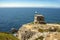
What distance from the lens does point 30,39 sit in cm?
2700

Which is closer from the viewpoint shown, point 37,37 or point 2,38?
point 2,38

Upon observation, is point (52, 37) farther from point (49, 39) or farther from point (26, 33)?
point (26, 33)

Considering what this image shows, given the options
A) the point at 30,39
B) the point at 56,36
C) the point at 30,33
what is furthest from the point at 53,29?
the point at 56,36

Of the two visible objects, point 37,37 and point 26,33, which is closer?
point 37,37

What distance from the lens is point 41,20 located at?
51688mm

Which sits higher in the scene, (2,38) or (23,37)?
(2,38)

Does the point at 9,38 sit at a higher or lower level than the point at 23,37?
higher

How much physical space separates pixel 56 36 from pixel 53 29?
57.6 ft

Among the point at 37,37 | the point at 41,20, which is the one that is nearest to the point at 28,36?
the point at 37,37

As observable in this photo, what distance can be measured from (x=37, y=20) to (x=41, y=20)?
102cm

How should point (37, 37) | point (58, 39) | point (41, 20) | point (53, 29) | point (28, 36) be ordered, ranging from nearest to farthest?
point (58, 39)
point (37, 37)
point (28, 36)
point (53, 29)
point (41, 20)

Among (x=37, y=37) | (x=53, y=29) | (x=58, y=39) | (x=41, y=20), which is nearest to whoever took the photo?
(x=58, y=39)

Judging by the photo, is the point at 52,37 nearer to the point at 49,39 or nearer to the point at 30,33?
the point at 49,39

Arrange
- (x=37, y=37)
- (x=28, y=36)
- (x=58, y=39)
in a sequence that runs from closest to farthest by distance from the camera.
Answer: (x=58, y=39) < (x=37, y=37) < (x=28, y=36)
